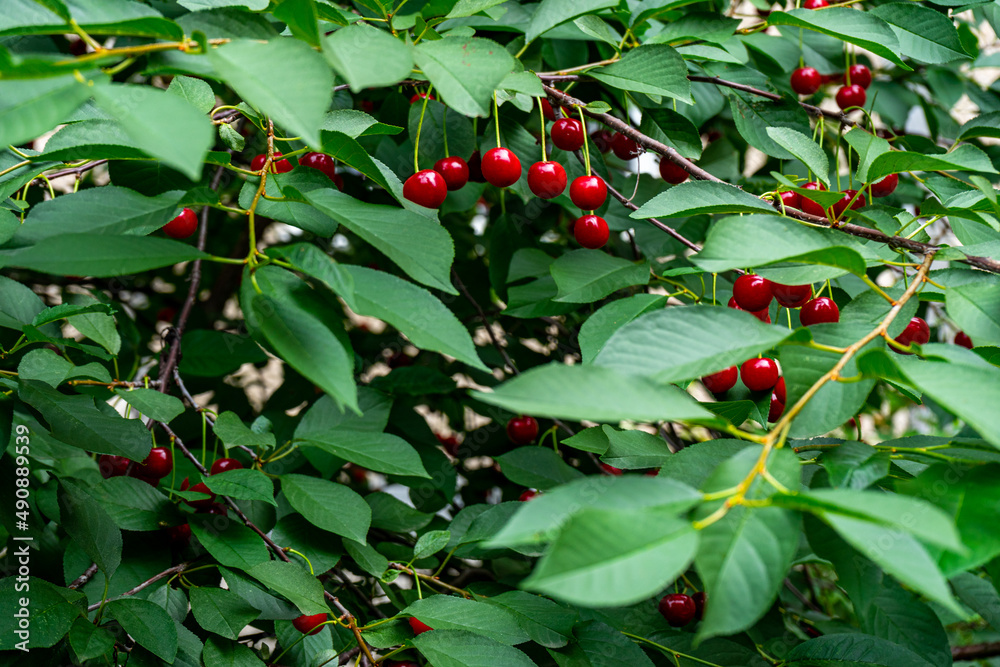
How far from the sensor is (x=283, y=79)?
0.43m

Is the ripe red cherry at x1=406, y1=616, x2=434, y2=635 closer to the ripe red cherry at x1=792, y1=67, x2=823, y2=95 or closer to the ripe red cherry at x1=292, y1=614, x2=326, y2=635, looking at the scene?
the ripe red cherry at x1=292, y1=614, x2=326, y2=635

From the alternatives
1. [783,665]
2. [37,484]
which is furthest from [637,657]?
[37,484]

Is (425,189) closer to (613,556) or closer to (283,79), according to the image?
(283,79)

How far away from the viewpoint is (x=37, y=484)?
33.8 inches

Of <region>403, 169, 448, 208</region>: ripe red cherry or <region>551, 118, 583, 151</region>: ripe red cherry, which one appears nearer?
<region>403, 169, 448, 208</region>: ripe red cherry

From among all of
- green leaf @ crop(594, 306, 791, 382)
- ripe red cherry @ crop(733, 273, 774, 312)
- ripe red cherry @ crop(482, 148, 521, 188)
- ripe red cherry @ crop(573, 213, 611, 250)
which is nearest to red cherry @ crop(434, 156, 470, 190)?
ripe red cherry @ crop(482, 148, 521, 188)

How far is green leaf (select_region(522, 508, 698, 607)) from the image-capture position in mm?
338

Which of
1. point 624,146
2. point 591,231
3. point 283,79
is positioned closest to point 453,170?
point 591,231

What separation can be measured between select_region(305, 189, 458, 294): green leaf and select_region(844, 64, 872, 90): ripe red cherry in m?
1.09

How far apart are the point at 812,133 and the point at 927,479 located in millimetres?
693

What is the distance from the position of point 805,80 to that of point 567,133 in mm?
524

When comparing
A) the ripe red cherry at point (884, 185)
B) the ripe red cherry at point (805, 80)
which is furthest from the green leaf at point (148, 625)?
the ripe red cherry at point (805, 80)

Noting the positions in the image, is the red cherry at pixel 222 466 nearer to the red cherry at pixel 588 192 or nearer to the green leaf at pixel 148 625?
the green leaf at pixel 148 625

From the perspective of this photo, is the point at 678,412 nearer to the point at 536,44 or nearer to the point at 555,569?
the point at 555,569
